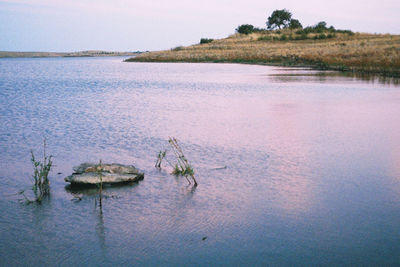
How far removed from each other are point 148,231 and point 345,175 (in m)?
4.36

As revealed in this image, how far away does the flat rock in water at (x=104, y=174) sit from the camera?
759cm

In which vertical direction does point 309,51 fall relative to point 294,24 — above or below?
below

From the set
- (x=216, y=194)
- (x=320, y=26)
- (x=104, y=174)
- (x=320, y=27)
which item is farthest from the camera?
(x=320, y=26)

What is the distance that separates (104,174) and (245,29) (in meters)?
91.3

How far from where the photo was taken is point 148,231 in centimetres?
580

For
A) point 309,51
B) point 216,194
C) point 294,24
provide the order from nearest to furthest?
point 216,194 → point 309,51 → point 294,24

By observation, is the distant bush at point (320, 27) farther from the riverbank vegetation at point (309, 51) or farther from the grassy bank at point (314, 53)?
the grassy bank at point (314, 53)

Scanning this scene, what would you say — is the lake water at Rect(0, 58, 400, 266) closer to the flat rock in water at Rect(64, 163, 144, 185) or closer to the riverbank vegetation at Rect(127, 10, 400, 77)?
the flat rock in water at Rect(64, 163, 144, 185)

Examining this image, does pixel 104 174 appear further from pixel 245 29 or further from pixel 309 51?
pixel 245 29

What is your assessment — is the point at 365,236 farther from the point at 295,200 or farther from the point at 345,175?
the point at 345,175

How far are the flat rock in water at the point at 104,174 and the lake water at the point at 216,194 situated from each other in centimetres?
20

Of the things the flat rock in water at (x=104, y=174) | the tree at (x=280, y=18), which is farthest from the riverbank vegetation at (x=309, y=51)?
the flat rock in water at (x=104, y=174)

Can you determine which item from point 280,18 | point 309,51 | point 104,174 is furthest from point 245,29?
point 104,174

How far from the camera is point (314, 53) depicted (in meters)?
49.7
